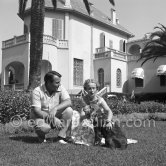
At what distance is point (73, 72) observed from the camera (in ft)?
86.7

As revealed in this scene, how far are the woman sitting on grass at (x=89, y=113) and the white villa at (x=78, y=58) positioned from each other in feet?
59.1

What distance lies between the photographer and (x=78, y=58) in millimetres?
26969

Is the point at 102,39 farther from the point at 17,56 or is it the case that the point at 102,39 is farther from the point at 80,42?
the point at 17,56

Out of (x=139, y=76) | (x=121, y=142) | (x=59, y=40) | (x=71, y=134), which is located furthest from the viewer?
(x=139, y=76)

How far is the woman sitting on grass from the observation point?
5547 mm

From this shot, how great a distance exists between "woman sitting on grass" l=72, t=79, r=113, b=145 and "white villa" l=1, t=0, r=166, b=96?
1803 cm

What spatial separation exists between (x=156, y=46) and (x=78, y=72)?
7066mm

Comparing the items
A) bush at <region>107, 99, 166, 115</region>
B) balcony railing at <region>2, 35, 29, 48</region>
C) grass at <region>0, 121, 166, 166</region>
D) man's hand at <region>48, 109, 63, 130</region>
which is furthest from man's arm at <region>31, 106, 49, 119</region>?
balcony railing at <region>2, 35, 29, 48</region>

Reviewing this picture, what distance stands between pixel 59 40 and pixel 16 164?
2201 centimetres

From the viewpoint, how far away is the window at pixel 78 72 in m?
26.8

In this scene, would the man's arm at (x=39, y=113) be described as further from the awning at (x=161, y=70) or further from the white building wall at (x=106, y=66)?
the white building wall at (x=106, y=66)

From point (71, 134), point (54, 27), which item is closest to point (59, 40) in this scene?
point (54, 27)

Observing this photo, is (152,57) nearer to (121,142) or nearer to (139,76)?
(139,76)

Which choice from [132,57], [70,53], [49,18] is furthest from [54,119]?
[132,57]
